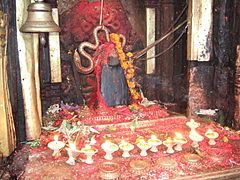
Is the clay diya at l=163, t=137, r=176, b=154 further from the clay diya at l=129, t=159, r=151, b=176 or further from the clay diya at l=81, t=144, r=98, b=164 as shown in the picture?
the clay diya at l=81, t=144, r=98, b=164

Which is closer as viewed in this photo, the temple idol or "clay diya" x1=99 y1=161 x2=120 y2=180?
"clay diya" x1=99 y1=161 x2=120 y2=180

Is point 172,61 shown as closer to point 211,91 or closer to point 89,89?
point 211,91

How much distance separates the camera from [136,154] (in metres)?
4.72

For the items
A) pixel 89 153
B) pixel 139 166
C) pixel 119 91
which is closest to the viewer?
pixel 139 166

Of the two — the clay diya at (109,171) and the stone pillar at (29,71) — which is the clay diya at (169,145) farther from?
the stone pillar at (29,71)

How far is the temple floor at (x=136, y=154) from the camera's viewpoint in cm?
412

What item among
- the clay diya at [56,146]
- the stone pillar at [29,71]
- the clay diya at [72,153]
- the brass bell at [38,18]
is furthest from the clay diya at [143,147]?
the brass bell at [38,18]

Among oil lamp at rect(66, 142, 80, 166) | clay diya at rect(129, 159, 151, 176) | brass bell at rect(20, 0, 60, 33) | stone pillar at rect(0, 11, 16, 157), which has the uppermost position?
brass bell at rect(20, 0, 60, 33)

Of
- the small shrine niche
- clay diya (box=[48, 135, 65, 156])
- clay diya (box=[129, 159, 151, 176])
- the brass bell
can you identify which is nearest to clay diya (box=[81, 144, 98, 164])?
clay diya (box=[48, 135, 65, 156])

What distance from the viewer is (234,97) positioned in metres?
6.04

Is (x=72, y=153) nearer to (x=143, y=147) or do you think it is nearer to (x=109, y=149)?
(x=109, y=149)

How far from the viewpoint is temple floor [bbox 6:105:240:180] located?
4.12m

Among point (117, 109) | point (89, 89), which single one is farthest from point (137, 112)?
point (89, 89)

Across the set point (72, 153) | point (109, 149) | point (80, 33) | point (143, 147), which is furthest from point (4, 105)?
point (80, 33)
